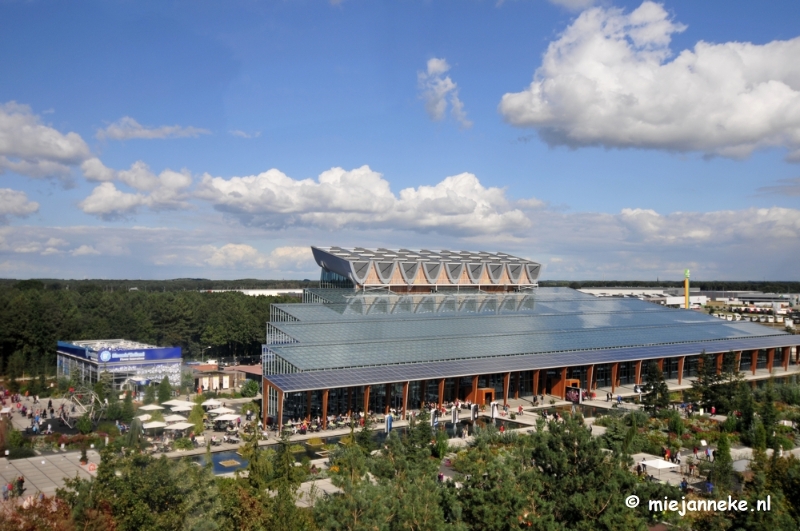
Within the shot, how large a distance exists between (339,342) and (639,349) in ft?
88.4

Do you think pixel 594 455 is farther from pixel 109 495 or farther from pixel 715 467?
pixel 109 495

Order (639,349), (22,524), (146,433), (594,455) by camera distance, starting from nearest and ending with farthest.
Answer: (22,524) → (594,455) → (146,433) → (639,349)

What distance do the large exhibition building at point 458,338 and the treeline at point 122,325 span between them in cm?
1147

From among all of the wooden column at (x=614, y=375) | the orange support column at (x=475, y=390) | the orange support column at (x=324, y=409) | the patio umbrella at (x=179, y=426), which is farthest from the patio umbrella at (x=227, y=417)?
the wooden column at (x=614, y=375)

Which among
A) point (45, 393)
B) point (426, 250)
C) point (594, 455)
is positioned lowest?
point (45, 393)

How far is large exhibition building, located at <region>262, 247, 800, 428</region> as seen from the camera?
42719mm

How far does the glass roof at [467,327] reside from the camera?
149 feet

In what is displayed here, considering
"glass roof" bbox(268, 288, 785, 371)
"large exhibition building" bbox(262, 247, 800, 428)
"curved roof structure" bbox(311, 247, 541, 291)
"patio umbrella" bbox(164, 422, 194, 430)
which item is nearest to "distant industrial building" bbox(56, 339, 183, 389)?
"large exhibition building" bbox(262, 247, 800, 428)

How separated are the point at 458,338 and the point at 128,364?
2666 centimetres

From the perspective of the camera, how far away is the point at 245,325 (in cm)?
7112

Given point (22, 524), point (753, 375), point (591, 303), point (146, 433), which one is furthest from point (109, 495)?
point (591, 303)

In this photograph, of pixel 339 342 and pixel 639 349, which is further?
pixel 639 349

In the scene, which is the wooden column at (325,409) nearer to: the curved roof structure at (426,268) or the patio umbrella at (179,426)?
the patio umbrella at (179,426)

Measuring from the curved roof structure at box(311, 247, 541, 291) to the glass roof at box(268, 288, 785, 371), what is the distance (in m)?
2.29
